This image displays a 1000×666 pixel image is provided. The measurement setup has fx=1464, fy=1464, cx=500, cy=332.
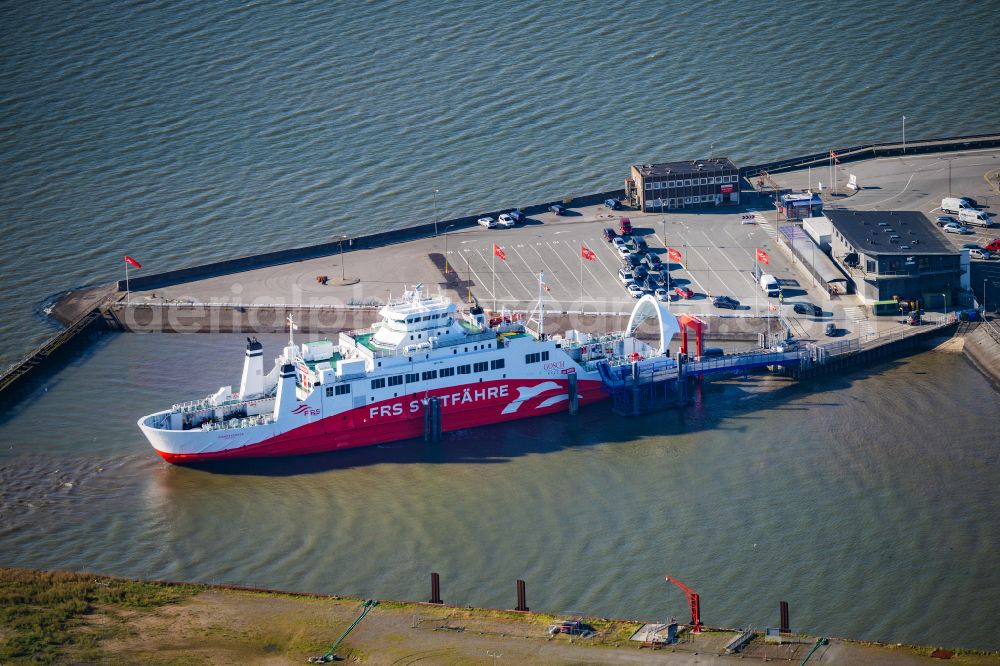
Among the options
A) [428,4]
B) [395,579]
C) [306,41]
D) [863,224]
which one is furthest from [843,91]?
[395,579]

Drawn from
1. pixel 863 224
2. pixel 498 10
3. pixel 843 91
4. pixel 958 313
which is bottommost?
pixel 958 313

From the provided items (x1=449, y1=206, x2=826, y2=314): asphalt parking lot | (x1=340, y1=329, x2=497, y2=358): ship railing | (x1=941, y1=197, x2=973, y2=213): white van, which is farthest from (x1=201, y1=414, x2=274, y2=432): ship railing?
(x1=941, y1=197, x2=973, y2=213): white van

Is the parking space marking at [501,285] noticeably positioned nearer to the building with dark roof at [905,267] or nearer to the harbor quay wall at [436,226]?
the harbor quay wall at [436,226]

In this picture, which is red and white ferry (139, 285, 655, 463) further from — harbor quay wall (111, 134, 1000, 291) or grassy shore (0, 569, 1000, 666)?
harbor quay wall (111, 134, 1000, 291)

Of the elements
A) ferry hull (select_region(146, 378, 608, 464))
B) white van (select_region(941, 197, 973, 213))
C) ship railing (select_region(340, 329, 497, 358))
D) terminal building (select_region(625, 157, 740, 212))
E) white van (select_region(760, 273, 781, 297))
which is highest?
terminal building (select_region(625, 157, 740, 212))

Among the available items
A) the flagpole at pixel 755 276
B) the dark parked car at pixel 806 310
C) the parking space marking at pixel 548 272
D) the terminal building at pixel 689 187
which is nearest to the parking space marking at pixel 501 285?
the parking space marking at pixel 548 272

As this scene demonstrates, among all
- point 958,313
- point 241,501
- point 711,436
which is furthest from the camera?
point 958,313

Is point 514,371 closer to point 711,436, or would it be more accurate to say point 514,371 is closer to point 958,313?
point 711,436

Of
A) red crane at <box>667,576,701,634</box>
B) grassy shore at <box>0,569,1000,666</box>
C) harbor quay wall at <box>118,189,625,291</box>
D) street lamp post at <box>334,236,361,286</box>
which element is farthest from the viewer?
harbor quay wall at <box>118,189,625,291</box>
